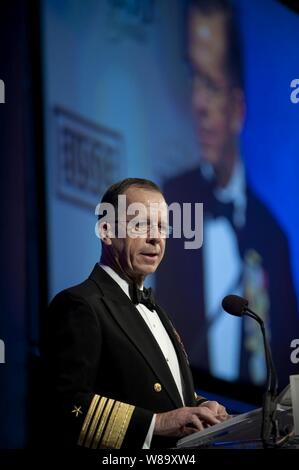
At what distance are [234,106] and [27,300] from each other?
1.77 metres

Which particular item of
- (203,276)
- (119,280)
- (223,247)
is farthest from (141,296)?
(223,247)

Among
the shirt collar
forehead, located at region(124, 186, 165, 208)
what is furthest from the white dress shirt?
forehead, located at region(124, 186, 165, 208)

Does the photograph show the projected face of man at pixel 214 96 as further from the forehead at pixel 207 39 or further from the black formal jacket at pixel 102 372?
the black formal jacket at pixel 102 372

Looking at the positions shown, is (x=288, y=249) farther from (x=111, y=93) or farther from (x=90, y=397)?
(x=90, y=397)

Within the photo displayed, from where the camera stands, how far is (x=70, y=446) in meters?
2.77

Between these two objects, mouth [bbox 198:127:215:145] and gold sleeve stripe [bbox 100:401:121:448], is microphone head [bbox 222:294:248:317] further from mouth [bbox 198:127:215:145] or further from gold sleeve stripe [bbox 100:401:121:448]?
mouth [bbox 198:127:215:145]

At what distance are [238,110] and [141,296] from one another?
2296 millimetres

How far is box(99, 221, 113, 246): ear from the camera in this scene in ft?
10.4

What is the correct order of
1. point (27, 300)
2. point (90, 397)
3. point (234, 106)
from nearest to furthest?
point (90, 397) < point (27, 300) < point (234, 106)

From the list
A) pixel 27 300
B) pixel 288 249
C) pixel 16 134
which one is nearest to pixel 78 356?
pixel 27 300

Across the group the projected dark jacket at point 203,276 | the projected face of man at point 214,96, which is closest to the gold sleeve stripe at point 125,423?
the projected dark jacket at point 203,276

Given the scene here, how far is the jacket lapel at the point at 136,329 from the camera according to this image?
2.94 m

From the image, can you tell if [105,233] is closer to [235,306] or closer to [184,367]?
[184,367]

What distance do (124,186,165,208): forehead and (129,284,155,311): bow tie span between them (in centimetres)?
30
